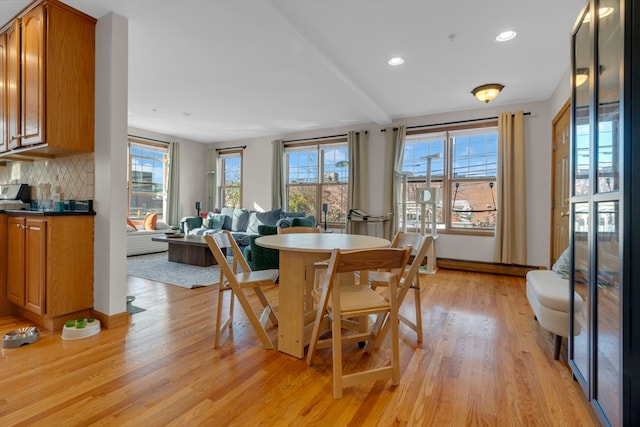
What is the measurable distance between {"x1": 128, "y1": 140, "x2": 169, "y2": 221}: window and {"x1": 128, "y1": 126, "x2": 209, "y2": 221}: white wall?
0.37 metres

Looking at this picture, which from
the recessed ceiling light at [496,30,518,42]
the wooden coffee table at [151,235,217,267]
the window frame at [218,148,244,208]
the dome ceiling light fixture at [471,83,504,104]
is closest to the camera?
the recessed ceiling light at [496,30,518,42]

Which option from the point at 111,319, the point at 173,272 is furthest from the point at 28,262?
the point at 173,272

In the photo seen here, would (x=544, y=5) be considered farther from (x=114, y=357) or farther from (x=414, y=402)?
(x=114, y=357)

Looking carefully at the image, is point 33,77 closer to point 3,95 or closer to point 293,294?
point 3,95

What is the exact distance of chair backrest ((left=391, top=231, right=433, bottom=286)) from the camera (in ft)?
6.89

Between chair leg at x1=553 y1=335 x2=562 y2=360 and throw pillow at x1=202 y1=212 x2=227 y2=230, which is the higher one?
throw pillow at x1=202 y1=212 x2=227 y2=230

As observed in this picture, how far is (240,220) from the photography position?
6.31 m

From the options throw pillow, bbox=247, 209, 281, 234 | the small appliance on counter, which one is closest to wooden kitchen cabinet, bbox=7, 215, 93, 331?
the small appliance on counter

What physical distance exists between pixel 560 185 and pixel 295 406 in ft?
14.2

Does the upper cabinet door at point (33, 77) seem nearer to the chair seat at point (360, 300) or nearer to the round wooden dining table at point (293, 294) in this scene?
the round wooden dining table at point (293, 294)

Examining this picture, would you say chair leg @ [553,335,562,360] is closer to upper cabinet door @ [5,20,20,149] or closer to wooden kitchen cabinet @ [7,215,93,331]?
wooden kitchen cabinet @ [7,215,93,331]

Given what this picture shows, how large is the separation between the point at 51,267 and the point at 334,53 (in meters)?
3.21

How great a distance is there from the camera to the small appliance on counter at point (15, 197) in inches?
119

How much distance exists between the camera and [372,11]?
2475mm
